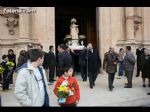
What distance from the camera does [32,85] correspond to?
5984mm

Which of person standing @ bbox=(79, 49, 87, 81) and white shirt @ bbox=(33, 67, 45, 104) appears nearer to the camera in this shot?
white shirt @ bbox=(33, 67, 45, 104)

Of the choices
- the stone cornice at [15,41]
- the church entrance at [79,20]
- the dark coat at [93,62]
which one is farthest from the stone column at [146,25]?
the dark coat at [93,62]

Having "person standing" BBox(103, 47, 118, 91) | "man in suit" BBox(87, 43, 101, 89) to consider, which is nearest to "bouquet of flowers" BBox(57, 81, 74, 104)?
"person standing" BBox(103, 47, 118, 91)

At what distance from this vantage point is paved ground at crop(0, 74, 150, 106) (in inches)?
470

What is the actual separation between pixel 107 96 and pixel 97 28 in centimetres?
954

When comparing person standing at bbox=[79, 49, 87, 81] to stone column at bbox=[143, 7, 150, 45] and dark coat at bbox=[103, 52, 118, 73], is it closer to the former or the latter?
dark coat at bbox=[103, 52, 118, 73]

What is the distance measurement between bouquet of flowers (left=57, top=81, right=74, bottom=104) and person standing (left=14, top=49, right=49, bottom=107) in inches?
35.9

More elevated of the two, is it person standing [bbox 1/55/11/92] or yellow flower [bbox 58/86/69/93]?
yellow flower [bbox 58/86/69/93]

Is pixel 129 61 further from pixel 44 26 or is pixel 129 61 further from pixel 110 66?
pixel 44 26

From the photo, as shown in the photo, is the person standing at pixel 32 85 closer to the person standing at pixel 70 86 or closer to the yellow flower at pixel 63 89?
the yellow flower at pixel 63 89

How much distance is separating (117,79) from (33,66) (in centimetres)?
1283
